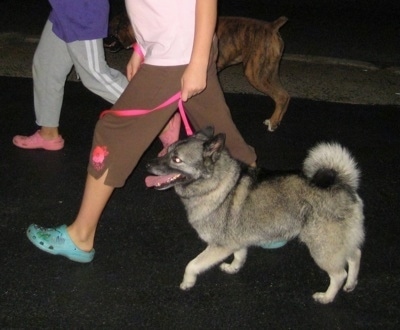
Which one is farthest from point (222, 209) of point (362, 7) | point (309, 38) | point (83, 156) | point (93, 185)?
point (362, 7)

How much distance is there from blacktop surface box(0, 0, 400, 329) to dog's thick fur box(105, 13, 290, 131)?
42cm

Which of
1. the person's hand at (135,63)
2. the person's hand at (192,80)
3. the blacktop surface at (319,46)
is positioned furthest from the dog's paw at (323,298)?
the blacktop surface at (319,46)

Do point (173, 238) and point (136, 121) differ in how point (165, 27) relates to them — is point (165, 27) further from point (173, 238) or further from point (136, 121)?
point (173, 238)

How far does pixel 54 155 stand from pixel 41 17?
19.7 ft

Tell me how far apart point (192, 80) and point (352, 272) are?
64.6 inches

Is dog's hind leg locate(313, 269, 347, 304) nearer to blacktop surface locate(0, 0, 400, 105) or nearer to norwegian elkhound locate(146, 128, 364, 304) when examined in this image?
norwegian elkhound locate(146, 128, 364, 304)

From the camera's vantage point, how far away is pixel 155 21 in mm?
2609

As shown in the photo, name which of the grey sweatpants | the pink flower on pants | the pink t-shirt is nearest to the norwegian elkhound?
the pink flower on pants

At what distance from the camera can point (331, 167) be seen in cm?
294

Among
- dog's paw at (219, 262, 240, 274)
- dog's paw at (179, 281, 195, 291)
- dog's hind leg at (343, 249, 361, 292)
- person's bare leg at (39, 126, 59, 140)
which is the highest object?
dog's hind leg at (343, 249, 361, 292)

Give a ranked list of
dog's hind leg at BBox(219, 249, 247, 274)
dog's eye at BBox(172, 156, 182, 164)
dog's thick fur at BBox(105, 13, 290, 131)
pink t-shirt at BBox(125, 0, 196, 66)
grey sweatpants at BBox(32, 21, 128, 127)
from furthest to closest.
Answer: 1. dog's thick fur at BBox(105, 13, 290, 131)
2. grey sweatpants at BBox(32, 21, 128, 127)
3. dog's hind leg at BBox(219, 249, 247, 274)
4. dog's eye at BBox(172, 156, 182, 164)
5. pink t-shirt at BBox(125, 0, 196, 66)

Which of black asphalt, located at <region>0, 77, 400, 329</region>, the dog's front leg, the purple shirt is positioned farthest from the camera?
the purple shirt

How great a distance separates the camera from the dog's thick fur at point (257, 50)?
201 inches

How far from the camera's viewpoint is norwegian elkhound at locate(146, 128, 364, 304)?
290 cm
